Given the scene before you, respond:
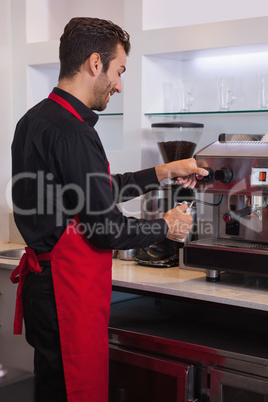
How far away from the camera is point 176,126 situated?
2613 millimetres

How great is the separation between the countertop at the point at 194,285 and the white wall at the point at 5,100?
1.04 m

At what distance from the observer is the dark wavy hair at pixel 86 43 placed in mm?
1802

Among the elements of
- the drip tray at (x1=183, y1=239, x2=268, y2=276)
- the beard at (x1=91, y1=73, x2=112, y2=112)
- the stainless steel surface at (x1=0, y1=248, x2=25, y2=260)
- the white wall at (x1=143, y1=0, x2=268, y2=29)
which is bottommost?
the stainless steel surface at (x1=0, y1=248, x2=25, y2=260)

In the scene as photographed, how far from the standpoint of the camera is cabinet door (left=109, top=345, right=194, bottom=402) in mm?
2083

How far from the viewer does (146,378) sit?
2205mm

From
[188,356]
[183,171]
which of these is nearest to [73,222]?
[183,171]

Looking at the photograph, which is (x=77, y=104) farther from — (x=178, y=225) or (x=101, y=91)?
(x=178, y=225)

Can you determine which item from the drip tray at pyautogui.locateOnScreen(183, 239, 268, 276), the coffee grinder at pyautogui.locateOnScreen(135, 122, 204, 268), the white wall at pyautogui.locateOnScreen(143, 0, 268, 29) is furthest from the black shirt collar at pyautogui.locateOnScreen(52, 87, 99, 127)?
the white wall at pyautogui.locateOnScreen(143, 0, 268, 29)

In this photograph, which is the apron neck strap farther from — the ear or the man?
the ear

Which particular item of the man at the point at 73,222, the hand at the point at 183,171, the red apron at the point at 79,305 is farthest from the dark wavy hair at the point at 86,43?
the hand at the point at 183,171

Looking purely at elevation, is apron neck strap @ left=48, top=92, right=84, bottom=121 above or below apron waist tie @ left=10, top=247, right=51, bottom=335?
above

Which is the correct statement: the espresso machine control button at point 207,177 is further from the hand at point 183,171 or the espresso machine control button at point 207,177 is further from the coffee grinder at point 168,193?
the coffee grinder at point 168,193

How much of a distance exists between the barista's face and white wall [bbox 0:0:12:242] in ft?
4.85

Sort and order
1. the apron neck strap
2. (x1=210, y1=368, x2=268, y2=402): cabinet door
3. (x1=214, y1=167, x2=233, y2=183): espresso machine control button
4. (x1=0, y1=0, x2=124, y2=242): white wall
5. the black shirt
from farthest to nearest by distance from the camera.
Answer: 1. (x1=0, y1=0, x2=124, y2=242): white wall
2. (x1=214, y1=167, x2=233, y2=183): espresso machine control button
3. (x1=210, y1=368, x2=268, y2=402): cabinet door
4. the apron neck strap
5. the black shirt
